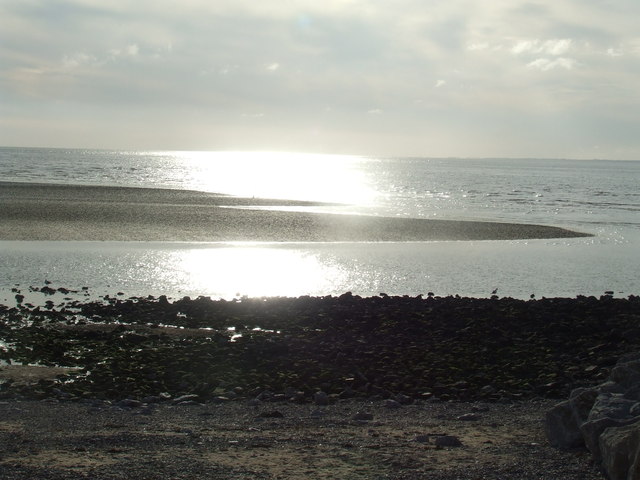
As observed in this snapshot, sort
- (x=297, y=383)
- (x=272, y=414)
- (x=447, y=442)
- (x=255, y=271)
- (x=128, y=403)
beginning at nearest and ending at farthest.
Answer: (x=447, y=442) → (x=272, y=414) → (x=128, y=403) → (x=297, y=383) → (x=255, y=271)

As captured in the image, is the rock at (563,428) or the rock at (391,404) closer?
the rock at (563,428)

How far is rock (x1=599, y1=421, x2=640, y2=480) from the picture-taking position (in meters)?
7.77

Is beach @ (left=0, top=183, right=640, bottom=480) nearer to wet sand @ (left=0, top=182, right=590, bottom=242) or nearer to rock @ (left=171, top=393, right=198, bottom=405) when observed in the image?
rock @ (left=171, top=393, right=198, bottom=405)

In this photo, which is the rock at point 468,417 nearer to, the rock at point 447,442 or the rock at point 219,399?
the rock at point 447,442

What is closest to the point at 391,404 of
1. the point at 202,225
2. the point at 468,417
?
the point at 468,417

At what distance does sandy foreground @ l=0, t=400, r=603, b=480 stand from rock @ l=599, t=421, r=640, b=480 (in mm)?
384

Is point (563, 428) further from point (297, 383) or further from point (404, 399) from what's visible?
point (297, 383)

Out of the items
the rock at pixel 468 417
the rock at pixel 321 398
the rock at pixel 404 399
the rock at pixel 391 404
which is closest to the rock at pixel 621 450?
the rock at pixel 468 417

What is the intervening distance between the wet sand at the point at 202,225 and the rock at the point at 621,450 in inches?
1172

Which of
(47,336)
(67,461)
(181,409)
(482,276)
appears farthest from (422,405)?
(482,276)

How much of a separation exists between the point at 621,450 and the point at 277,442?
12.8 feet

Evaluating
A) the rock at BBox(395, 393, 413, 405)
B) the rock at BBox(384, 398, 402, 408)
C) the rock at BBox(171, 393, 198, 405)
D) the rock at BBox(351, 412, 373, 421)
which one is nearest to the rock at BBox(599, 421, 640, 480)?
the rock at BBox(351, 412, 373, 421)

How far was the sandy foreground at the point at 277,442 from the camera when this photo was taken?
8.48m

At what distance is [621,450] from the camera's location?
7.89 m
